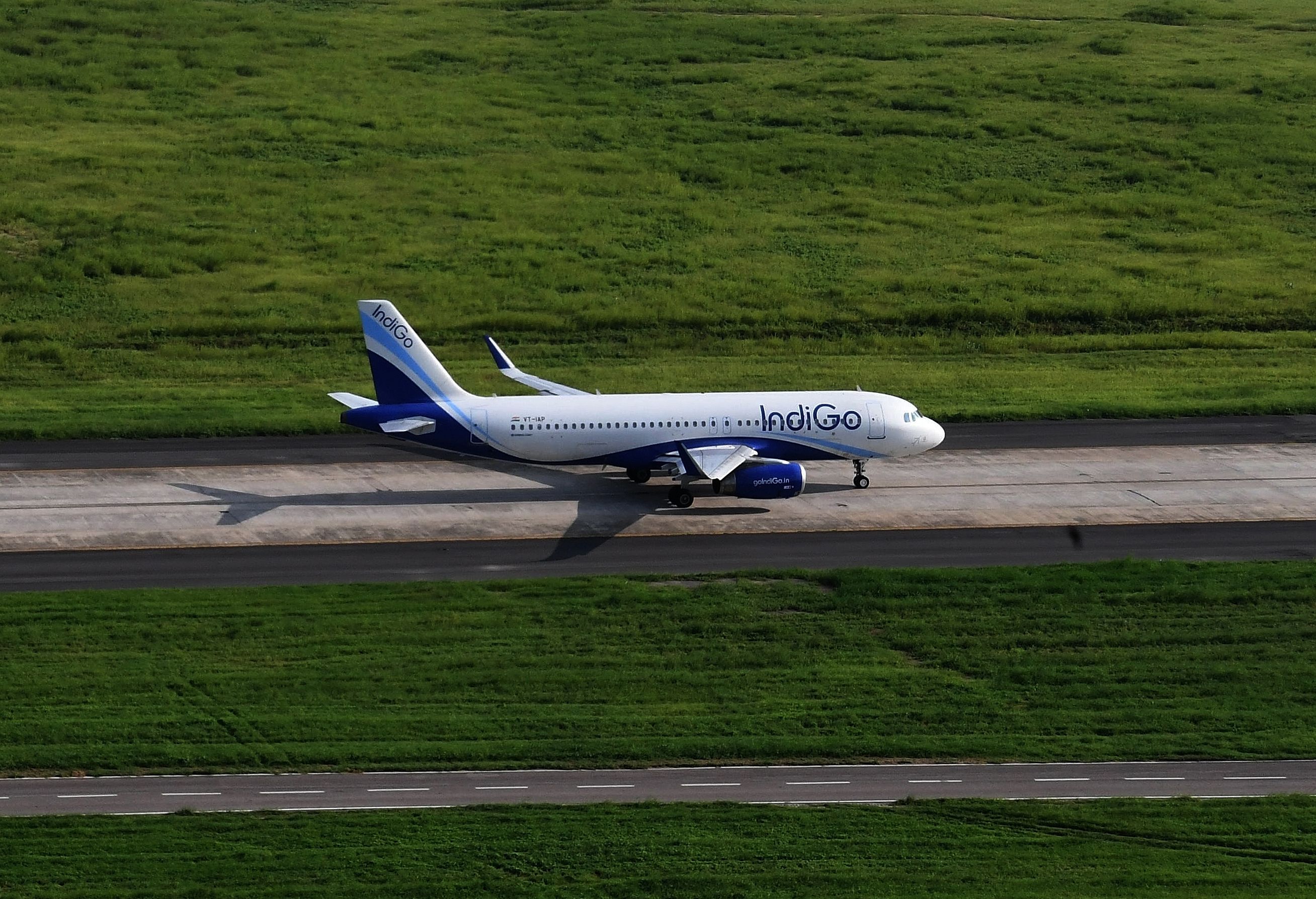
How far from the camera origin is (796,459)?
68500mm

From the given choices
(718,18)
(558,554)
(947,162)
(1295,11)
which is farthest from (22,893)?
(1295,11)

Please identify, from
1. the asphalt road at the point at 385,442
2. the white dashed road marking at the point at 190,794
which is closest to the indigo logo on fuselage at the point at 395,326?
the asphalt road at the point at 385,442

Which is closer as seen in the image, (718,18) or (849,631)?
(849,631)

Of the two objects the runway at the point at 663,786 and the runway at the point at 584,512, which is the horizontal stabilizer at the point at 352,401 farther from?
→ the runway at the point at 663,786

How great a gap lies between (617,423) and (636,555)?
842cm

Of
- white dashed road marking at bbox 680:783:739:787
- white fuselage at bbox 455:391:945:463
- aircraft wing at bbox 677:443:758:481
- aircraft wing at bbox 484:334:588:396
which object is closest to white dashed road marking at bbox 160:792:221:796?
white dashed road marking at bbox 680:783:739:787

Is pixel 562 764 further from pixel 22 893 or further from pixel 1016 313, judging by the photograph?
pixel 1016 313

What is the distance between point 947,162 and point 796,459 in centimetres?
6336

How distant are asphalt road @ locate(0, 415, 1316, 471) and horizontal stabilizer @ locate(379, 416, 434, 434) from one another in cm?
749

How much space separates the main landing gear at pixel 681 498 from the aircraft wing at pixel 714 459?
0.89 meters

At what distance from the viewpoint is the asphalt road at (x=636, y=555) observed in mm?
58000

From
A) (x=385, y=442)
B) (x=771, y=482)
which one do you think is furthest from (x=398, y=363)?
(x=771, y=482)

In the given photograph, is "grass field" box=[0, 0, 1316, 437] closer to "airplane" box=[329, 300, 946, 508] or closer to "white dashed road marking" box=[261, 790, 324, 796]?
"airplane" box=[329, 300, 946, 508]

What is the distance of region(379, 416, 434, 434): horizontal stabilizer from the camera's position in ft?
215
